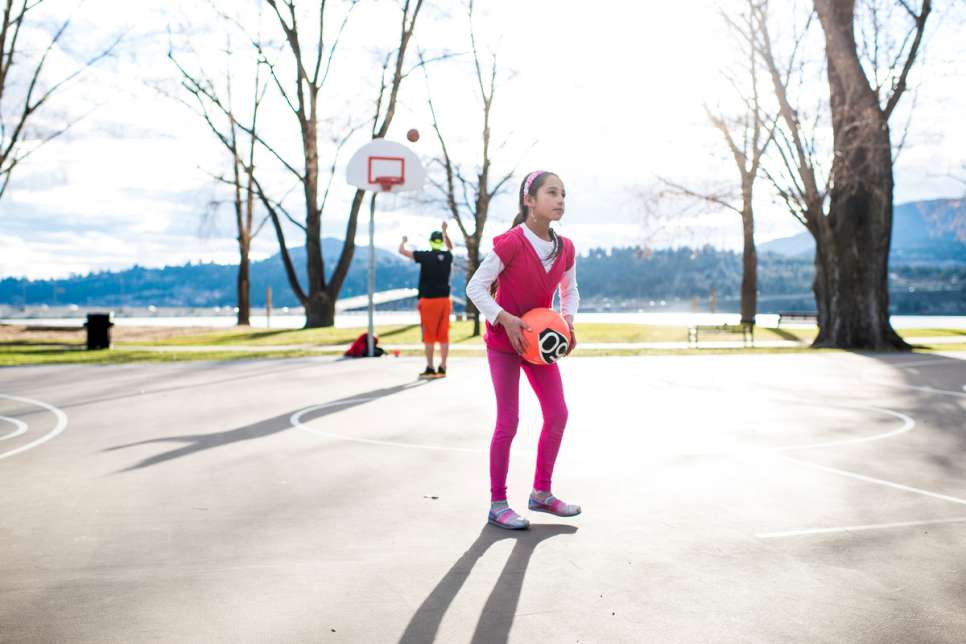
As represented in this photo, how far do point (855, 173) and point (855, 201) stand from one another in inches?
27.3

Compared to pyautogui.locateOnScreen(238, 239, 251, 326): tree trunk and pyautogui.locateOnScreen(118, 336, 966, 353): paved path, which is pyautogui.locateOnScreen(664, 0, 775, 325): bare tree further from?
pyautogui.locateOnScreen(238, 239, 251, 326): tree trunk

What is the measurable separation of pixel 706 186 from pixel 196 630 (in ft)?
98.8

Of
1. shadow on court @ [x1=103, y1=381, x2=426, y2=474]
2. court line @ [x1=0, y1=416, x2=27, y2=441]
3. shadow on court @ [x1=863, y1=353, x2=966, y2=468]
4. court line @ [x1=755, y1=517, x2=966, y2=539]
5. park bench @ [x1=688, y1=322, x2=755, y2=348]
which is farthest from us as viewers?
park bench @ [x1=688, y1=322, x2=755, y2=348]

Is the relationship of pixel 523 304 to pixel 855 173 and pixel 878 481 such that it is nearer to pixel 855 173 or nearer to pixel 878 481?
pixel 878 481

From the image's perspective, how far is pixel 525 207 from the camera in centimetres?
489

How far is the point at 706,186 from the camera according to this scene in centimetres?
3114

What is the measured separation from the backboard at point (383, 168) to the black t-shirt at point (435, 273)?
5.60 m

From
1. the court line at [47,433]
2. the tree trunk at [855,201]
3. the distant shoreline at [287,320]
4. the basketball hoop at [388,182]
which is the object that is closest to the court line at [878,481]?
the court line at [47,433]

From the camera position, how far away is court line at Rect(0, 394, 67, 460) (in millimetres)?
6934

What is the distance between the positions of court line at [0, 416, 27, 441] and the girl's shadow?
17.4 feet

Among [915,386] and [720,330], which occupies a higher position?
[720,330]

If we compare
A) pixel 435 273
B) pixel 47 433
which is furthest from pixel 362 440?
pixel 435 273

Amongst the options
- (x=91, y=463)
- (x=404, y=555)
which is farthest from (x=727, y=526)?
(x=91, y=463)

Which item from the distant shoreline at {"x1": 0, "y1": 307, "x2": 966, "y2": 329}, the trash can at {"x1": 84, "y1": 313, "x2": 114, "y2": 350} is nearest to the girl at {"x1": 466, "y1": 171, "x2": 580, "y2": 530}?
the trash can at {"x1": 84, "y1": 313, "x2": 114, "y2": 350}
